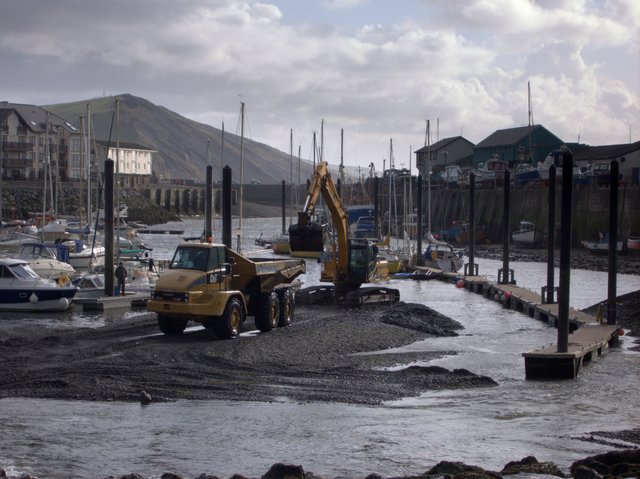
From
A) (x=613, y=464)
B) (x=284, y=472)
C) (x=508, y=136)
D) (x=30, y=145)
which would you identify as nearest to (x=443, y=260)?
(x=613, y=464)

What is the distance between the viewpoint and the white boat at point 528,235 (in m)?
81.4

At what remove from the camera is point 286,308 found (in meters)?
28.1

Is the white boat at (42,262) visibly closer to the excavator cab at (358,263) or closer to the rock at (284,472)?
the excavator cab at (358,263)

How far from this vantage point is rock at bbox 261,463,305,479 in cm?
1276

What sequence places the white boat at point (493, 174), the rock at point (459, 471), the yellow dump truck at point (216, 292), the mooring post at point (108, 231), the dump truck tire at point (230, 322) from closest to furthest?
1. the rock at point (459, 471)
2. the yellow dump truck at point (216, 292)
3. the dump truck tire at point (230, 322)
4. the mooring post at point (108, 231)
5. the white boat at point (493, 174)

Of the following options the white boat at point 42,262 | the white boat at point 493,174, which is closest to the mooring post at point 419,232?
the white boat at point 42,262

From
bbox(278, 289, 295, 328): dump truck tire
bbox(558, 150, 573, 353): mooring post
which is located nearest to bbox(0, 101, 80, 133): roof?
bbox(278, 289, 295, 328): dump truck tire

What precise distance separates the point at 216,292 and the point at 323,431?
8.66 meters

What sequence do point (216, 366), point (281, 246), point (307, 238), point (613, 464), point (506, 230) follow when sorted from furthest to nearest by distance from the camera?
point (281, 246)
point (506, 230)
point (307, 238)
point (216, 366)
point (613, 464)

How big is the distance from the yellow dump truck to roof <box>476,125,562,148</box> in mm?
84539

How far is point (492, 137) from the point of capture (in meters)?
118

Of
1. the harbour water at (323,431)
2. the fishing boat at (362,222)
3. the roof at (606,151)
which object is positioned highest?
the roof at (606,151)

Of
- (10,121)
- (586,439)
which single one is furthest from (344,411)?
(10,121)

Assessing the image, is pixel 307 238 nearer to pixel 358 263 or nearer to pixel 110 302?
pixel 358 263
